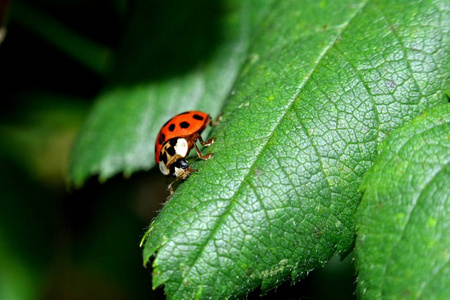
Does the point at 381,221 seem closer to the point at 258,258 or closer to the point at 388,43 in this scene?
the point at 258,258

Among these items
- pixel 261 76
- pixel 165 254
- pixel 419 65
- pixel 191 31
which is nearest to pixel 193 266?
pixel 165 254

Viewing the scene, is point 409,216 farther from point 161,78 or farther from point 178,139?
point 161,78

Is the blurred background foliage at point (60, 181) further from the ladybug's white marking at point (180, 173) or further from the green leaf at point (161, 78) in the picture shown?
the ladybug's white marking at point (180, 173)

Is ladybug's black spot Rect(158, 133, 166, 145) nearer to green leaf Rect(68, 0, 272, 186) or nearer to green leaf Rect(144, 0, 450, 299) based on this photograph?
green leaf Rect(144, 0, 450, 299)

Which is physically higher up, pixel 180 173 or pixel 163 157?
pixel 163 157

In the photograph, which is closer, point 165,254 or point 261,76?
point 165,254

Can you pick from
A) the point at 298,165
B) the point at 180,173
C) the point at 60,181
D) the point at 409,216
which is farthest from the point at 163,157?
the point at 60,181
